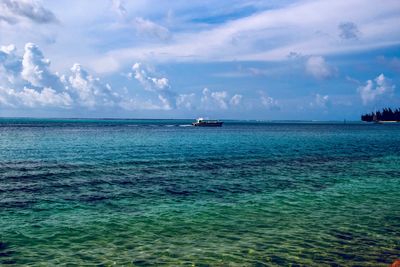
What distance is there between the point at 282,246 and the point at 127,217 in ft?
31.5

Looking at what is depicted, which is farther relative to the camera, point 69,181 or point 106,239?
point 69,181

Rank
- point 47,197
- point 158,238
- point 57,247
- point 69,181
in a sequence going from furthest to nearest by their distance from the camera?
point 69,181 < point 47,197 < point 158,238 < point 57,247

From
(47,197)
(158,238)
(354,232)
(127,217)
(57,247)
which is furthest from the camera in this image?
(47,197)

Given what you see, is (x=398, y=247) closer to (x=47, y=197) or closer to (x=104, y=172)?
Answer: (x=47, y=197)

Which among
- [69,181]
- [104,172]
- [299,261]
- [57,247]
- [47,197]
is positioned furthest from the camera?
[104,172]

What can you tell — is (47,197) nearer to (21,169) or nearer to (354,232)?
(21,169)

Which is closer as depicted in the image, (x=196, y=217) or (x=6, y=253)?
(x=6, y=253)

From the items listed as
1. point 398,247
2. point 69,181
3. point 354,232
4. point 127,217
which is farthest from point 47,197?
point 398,247

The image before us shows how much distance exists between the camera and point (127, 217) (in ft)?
71.0

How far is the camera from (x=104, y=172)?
1527 inches

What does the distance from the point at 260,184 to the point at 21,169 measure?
2660 centimetres

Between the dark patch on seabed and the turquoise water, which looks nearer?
the dark patch on seabed

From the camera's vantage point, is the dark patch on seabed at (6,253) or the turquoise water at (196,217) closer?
the dark patch on seabed at (6,253)

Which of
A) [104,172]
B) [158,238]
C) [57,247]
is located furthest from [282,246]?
[104,172]
